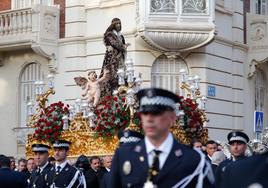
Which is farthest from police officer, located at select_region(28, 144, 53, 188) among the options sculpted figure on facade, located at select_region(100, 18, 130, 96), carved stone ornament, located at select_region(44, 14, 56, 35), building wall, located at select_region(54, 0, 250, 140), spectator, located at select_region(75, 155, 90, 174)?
carved stone ornament, located at select_region(44, 14, 56, 35)

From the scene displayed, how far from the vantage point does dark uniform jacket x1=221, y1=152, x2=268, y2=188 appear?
15.1 ft

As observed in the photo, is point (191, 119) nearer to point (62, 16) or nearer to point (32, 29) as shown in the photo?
point (32, 29)

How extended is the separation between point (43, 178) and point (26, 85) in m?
16.1

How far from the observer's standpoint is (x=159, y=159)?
6.05m

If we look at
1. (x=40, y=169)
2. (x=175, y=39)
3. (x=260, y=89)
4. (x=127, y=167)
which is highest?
(x=175, y=39)

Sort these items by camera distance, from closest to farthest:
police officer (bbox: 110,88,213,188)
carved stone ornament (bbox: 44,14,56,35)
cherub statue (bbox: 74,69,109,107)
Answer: police officer (bbox: 110,88,213,188)
cherub statue (bbox: 74,69,109,107)
carved stone ornament (bbox: 44,14,56,35)

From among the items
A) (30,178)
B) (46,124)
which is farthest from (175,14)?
(30,178)

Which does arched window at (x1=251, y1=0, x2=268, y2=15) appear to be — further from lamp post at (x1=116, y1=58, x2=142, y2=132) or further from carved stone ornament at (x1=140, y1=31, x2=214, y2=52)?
lamp post at (x1=116, y1=58, x2=142, y2=132)

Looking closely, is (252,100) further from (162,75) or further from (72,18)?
(72,18)

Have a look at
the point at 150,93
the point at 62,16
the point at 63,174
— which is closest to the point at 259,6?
the point at 62,16

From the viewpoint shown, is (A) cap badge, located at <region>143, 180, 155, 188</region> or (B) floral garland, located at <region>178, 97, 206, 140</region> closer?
(A) cap badge, located at <region>143, 180, 155, 188</region>

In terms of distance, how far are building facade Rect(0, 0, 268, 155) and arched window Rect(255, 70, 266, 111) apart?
0.11 ft

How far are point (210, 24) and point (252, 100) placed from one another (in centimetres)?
439

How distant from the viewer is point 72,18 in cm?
2686
